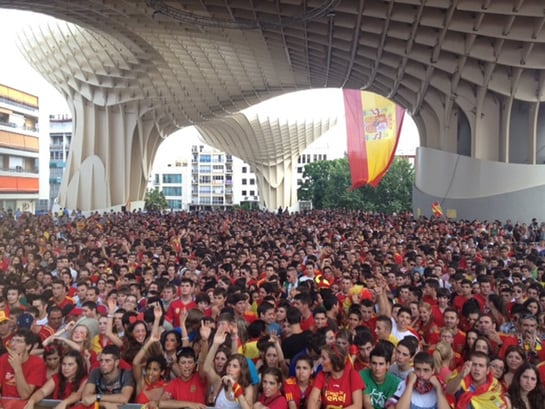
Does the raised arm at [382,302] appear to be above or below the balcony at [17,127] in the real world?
below

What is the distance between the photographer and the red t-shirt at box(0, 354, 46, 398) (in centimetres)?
485

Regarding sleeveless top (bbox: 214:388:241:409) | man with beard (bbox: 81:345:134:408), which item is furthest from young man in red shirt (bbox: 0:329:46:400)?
sleeveless top (bbox: 214:388:241:409)

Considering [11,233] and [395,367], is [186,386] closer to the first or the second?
[395,367]

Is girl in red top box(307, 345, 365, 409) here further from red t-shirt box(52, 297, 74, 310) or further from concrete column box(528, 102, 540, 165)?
concrete column box(528, 102, 540, 165)

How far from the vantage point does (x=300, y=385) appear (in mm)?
→ 4617

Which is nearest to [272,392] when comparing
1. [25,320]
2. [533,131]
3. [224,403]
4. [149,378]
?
[224,403]

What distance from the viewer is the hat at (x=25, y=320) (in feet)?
21.1

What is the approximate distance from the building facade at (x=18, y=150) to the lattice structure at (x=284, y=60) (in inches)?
501

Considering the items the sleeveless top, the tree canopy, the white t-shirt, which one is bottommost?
the sleeveless top

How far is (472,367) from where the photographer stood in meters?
4.53

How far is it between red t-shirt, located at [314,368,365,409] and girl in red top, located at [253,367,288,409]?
282 mm

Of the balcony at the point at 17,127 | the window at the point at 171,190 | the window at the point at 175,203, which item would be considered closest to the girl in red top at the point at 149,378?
the balcony at the point at 17,127

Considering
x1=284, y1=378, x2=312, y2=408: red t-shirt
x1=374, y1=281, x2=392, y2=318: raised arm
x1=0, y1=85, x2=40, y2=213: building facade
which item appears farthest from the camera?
x1=0, y1=85, x2=40, y2=213: building facade

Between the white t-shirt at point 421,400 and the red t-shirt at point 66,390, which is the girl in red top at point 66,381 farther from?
the white t-shirt at point 421,400
